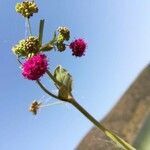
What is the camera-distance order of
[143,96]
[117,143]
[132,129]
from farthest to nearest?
1. [143,96]
2. [132,129]
3. [117,143]

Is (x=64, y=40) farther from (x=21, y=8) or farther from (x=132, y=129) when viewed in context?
(x=132, y=129)

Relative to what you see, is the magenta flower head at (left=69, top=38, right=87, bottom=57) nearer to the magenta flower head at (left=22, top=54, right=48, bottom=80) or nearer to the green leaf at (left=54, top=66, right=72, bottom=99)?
the green leaf at (left=54, top=66, right=72, bottom=99)

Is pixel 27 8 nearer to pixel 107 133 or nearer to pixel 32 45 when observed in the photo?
pixel 32 45

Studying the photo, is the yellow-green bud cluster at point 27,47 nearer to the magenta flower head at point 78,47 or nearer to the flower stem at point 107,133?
the magenta flower head at point 78,47

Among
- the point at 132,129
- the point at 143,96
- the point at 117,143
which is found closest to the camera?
the point at 117,143

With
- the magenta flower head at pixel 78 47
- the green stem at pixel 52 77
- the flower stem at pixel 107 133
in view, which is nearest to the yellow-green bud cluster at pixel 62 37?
the magenta flower head at pixel 78 47

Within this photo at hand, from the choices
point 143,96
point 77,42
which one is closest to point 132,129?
point 143,96
